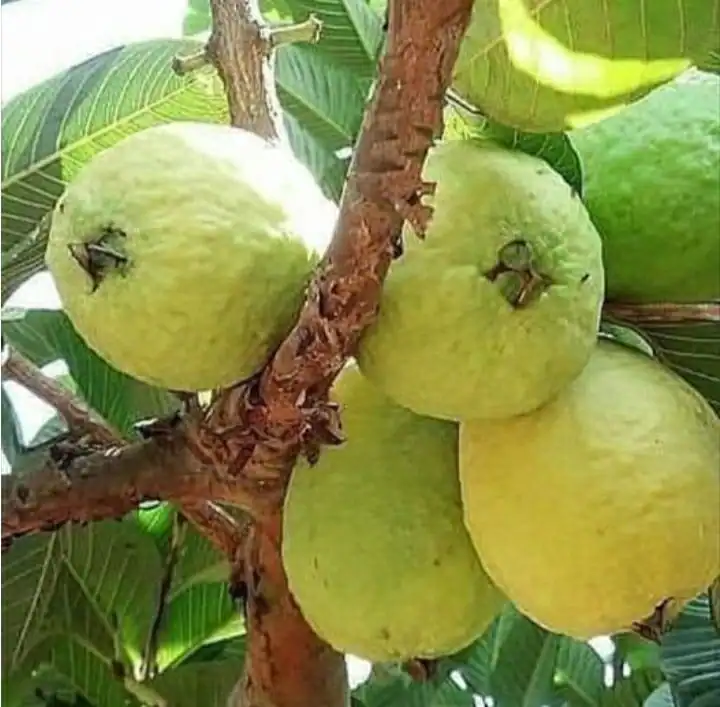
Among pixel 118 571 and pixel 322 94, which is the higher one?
pixel 322 94

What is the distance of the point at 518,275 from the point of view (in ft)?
2.21

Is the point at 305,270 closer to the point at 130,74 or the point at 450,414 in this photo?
the point at 450,414

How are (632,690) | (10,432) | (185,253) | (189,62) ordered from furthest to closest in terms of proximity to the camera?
(632,690) < (10,432) < (189,62) < (185,253)

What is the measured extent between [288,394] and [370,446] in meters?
0.10

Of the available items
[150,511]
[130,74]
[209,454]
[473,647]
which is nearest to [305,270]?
[209,454]

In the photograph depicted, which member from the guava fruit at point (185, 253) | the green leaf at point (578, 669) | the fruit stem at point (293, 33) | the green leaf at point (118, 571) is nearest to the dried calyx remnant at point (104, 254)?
the guava fruit at point (185, 253)

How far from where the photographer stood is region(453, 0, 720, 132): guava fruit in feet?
2.41

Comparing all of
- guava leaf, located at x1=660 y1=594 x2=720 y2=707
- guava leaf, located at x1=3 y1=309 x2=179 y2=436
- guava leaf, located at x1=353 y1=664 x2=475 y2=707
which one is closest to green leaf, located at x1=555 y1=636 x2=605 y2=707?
guava leaf, located at x1=353 y1=664 x2=475 y2=707

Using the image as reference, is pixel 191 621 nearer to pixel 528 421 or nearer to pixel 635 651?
pixel 635 651

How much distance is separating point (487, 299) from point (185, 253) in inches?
4.7

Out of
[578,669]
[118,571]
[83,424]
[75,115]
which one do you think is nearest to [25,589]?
[118,571]

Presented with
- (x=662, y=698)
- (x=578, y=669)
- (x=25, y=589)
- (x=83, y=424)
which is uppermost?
(x=83, y=424)

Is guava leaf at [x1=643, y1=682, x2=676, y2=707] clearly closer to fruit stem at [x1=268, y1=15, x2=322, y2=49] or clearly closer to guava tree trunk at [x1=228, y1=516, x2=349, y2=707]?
guava tree trunk at [x1=228, y1=516, x2=349, y2=707]

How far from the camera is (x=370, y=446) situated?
0.78 meters
